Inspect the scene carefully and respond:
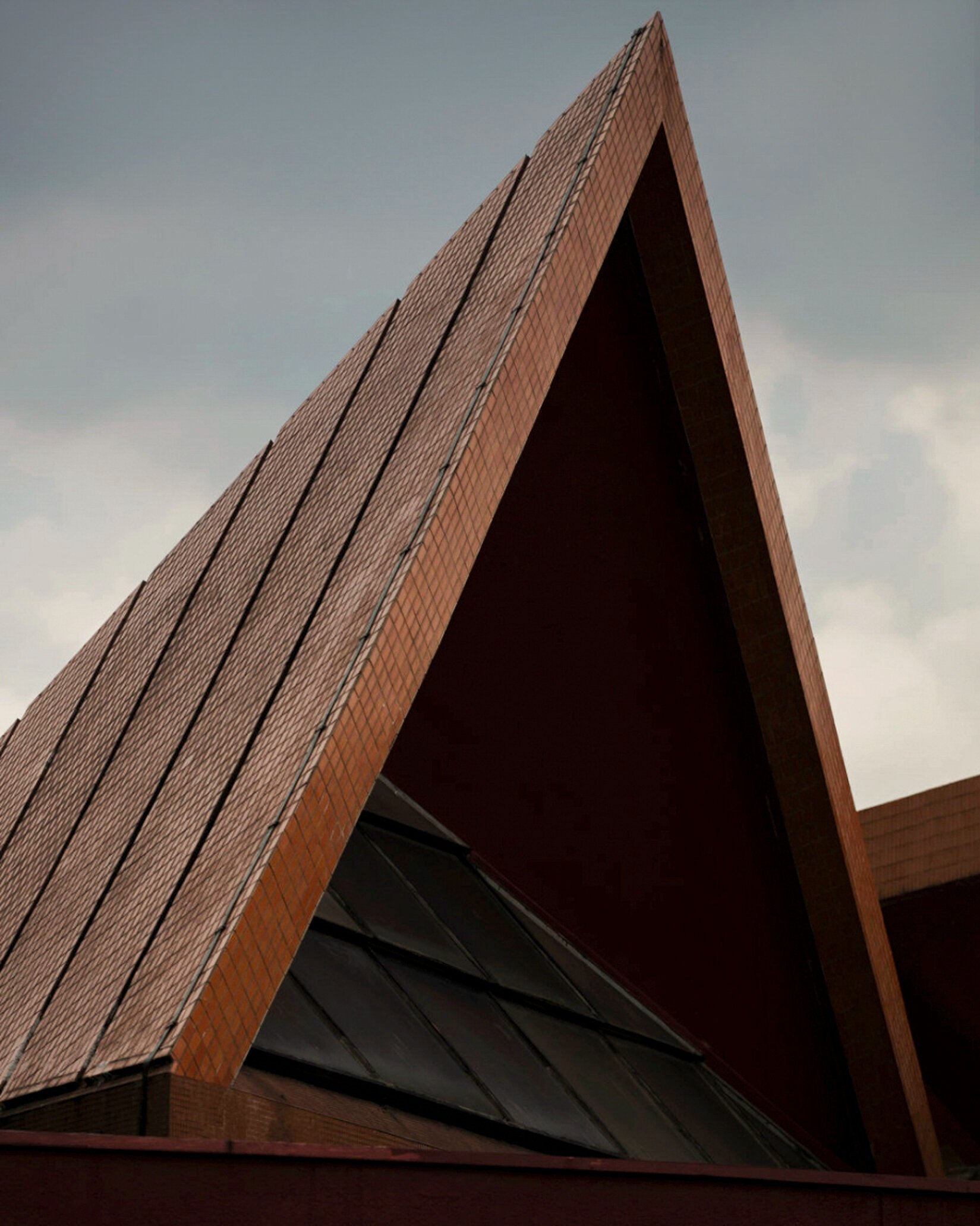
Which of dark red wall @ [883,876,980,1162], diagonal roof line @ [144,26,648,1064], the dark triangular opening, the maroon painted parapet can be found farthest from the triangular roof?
dark red wall @ [883,876,980,1162]

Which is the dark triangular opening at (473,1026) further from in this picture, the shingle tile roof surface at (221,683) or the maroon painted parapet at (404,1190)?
the maroon painted parapet at (404,1190)

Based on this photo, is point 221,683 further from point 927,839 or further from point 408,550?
point 927,839

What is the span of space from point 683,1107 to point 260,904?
5.00 metres

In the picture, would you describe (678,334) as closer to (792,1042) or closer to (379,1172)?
(792,1042)

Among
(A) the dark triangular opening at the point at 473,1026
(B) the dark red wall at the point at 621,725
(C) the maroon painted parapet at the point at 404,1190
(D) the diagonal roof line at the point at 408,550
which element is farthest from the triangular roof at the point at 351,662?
(A) the dark triangular opening at the point at 473,1026

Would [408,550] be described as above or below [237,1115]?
above

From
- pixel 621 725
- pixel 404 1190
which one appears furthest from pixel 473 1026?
pixel 404 1190

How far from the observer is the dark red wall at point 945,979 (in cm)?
1294

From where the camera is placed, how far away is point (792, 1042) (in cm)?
1108

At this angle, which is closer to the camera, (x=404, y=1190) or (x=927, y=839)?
(x=404, y=1190)

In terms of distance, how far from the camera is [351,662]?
6.37 m

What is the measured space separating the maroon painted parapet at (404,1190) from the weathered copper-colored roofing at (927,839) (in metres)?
7.65

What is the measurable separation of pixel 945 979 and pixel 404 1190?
9.62 m

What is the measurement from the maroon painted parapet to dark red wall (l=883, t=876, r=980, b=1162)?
780cm
